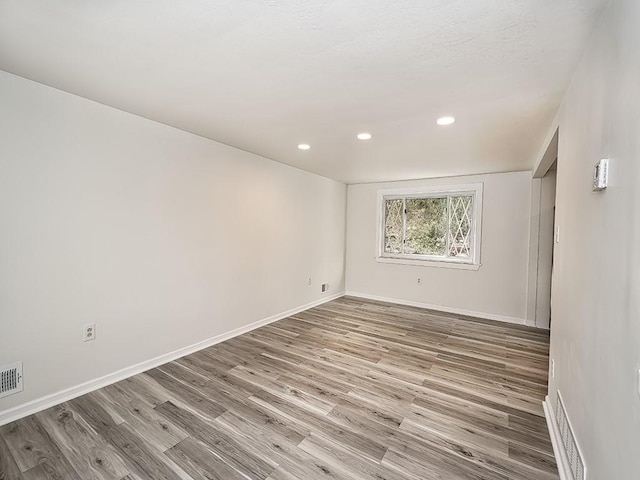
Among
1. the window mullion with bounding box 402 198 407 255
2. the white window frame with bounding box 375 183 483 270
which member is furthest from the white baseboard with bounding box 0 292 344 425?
the window mullion with bounding box 402 198 407 255

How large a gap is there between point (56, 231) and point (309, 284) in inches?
135

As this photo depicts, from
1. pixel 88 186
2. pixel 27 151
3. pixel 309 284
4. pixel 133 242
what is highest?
pixel 27 151

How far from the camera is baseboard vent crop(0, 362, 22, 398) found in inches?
77.4

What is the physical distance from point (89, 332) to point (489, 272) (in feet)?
16.5

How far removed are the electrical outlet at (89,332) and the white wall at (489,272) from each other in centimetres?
436

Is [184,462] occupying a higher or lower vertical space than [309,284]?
lower

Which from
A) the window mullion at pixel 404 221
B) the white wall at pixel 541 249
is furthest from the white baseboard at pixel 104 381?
the white wall at pixel 541 249

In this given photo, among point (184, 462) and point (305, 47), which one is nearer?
point (305, 47)

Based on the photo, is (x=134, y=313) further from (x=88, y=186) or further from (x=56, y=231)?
(x=88, y=186)

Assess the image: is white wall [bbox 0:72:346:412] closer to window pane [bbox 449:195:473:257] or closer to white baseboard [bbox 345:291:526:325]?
white baseboard [bbox 345:291:526:325]

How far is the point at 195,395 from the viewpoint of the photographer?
2.37 m

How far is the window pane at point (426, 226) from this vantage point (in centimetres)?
514

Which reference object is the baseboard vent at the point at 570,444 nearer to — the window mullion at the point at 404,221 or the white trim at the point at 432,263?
the white trim at the point at 432,263

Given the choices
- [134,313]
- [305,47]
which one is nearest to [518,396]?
[305,47]
